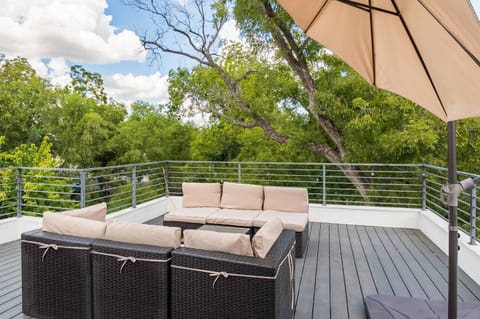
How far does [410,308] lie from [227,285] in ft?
4.97

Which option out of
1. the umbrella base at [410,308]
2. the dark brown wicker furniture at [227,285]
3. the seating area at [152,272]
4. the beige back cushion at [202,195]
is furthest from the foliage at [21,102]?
the umbrella base at [410,308]

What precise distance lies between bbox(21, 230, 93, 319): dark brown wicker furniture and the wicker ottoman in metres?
0.10

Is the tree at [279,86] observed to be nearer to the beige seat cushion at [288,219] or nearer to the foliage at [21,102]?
the beige seat cushion at [288,219]

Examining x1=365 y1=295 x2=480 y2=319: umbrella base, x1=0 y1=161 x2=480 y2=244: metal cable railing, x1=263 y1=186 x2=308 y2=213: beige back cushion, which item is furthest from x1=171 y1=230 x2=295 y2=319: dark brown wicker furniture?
x1=263 y1=186 x2=308 y2=213: beige back cushion

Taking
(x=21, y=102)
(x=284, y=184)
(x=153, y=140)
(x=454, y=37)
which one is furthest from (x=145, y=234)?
(x=21, y=102)

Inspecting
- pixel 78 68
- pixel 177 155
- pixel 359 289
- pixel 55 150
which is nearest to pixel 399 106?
pixel 359 289

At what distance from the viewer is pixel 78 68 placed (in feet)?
53.6

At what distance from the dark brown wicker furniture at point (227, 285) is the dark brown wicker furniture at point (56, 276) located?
70cm

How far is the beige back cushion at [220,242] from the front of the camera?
2070mm

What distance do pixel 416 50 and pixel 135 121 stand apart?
1413 centimetres

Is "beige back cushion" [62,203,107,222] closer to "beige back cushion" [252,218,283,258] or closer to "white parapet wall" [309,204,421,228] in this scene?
"beige back cushion" [252,218,283,258]

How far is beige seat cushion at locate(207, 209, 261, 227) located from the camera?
4023 millimetres

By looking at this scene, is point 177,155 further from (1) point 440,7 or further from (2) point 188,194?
(1) point 440,7

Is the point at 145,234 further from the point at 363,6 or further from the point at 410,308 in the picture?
the point at 410,308
